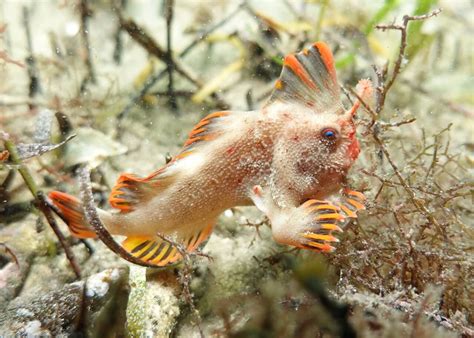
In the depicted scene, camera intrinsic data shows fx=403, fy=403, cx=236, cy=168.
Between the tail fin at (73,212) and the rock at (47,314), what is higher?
the tail fin at (73,212)

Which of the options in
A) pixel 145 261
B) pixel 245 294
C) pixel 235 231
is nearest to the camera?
pixel 145 261

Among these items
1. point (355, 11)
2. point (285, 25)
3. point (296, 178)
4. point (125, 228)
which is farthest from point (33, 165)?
point (355, 11)

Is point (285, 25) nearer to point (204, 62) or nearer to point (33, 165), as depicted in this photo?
point (204, 62)

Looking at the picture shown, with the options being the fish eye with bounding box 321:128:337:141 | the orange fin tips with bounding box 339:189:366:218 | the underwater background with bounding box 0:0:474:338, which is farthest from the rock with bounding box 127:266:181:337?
the fish eye with bounding box 321:128:337:141

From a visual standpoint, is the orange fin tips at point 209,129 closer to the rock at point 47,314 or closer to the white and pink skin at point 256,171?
the white and pink skin at point 256,171

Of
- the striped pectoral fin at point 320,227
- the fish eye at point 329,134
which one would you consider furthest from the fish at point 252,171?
the striped pectoral fin at point 320,227

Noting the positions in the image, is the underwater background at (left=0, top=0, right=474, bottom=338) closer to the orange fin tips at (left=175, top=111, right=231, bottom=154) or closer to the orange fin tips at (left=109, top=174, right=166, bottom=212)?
the orange fin tips at (left=109, top=174, right=166, bottom=212)
